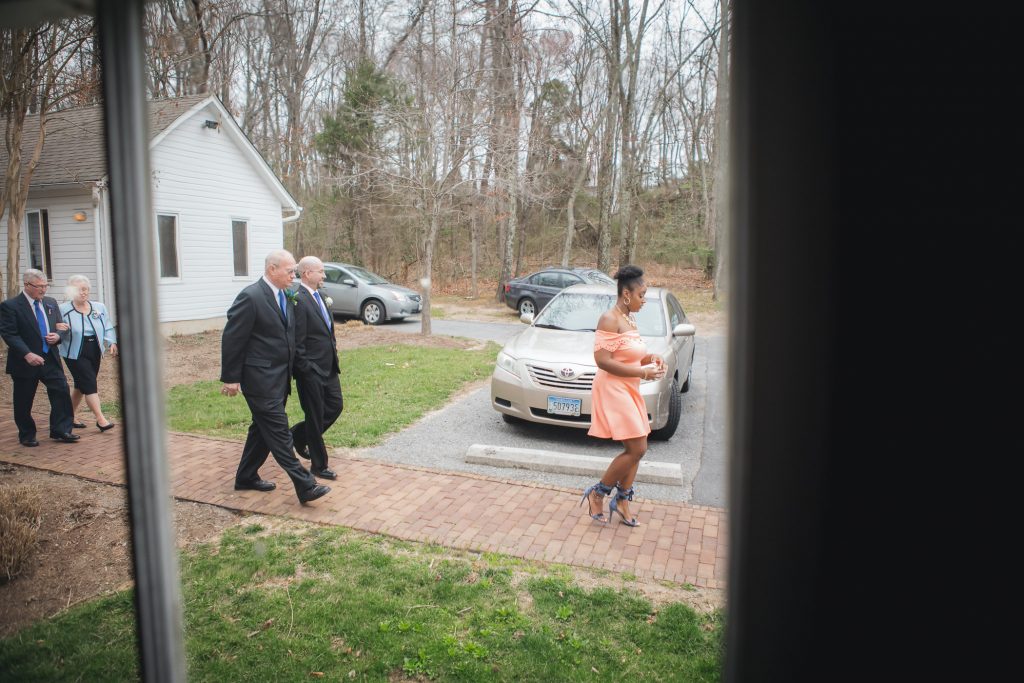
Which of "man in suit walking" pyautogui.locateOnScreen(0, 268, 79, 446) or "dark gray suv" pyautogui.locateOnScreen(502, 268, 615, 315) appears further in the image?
"dark gray suv" pyautogui.locateOnScreen(502, 268, 615, 315)

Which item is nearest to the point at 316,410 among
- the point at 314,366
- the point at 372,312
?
the point at 314,366

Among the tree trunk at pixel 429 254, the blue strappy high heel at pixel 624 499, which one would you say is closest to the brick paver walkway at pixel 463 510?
the blue strappy high heel at pixel 624 499

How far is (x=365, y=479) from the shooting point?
5.59 metres

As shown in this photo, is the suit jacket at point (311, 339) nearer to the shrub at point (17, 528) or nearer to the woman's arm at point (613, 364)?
the shrub at point (17, 528)

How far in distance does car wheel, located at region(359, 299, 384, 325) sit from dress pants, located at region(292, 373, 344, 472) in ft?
37.4

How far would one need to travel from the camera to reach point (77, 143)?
1431cm

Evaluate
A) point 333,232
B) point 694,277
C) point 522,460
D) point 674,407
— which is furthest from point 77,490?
point 333,232

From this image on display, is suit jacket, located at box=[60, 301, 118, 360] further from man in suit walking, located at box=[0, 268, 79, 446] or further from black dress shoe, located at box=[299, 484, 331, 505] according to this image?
black dress shoe, located at box=[299, 484, 331, 505]

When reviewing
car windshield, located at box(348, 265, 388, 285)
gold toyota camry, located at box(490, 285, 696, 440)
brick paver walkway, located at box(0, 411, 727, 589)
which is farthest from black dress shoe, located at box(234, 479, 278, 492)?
car windshield, located at box(348, 265, 388, 285)

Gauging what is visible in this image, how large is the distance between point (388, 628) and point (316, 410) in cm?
256

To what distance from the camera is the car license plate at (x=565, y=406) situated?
6527 mm

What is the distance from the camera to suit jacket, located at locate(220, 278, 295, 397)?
190 inches

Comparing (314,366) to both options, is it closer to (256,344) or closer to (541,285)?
(256,344)

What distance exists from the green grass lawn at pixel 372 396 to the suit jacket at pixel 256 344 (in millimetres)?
1900
